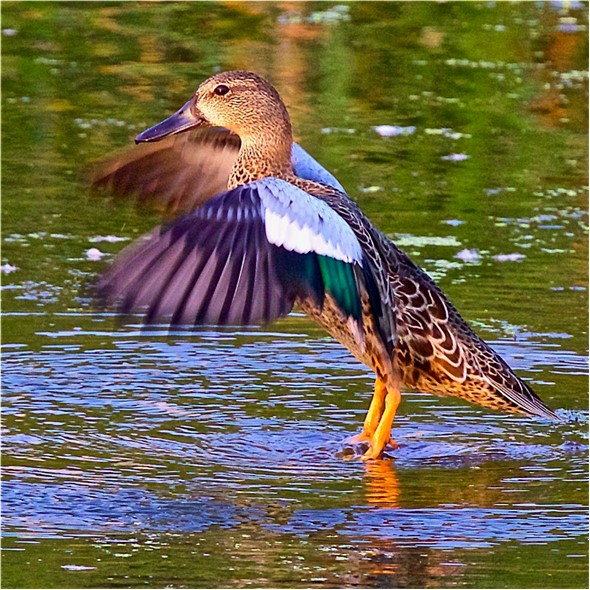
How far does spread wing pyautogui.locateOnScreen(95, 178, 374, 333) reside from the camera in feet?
16.3

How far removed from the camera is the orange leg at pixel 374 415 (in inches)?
243

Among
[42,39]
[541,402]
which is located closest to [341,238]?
[541,402]

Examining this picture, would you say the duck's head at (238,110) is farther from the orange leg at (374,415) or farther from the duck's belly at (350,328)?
the orange leg at (374,415)

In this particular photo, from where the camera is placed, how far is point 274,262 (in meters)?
5.25

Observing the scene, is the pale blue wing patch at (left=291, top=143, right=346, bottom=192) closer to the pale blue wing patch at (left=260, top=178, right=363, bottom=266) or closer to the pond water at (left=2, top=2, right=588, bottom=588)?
the pond water at (left=2, top=2, right=588, bottom=588)

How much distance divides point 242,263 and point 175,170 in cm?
205

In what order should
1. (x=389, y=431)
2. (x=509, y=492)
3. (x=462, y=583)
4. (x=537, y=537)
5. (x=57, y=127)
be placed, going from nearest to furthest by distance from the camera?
1. (x=462, y=583)
2. (x=537, y=537)
3. (x=509, y=492)
4. (x=389, y=431)
5. (x=57, y=127)

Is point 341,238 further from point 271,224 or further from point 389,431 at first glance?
point 389,431

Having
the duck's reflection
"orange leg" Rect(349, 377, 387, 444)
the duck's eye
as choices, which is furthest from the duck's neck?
the duck's reflection

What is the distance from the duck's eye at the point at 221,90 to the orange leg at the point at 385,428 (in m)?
1.48

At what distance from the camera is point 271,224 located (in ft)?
17.6

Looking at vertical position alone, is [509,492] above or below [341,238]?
below

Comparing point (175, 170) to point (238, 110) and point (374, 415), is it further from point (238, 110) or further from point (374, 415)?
point (374, 415)

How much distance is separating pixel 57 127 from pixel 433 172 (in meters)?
2.59
